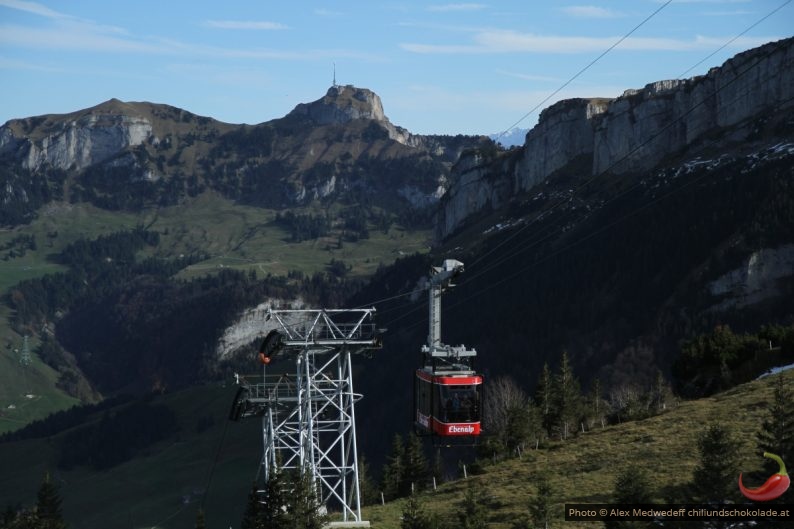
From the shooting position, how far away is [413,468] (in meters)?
105

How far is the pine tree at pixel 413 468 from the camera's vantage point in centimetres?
10362

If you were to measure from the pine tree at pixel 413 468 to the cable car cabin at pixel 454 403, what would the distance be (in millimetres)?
45444

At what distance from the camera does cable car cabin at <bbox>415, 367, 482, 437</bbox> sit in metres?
57.7

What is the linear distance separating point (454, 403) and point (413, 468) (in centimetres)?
4880

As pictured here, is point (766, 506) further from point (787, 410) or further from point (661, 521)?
point (787, 410)

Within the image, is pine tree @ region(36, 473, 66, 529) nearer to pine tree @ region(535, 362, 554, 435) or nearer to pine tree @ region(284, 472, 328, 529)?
pine tree @ region(284, 472, 328, 529)

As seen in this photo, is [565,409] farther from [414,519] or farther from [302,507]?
[414,519]

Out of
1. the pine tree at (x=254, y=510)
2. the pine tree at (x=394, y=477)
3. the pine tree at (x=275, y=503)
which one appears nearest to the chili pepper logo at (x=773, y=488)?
the pine tree at (x=275, y=503)

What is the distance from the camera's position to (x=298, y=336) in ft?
217

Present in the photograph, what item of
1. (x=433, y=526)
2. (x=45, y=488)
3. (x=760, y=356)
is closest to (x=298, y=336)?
(x=433, y=526)

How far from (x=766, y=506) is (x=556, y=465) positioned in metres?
24.8

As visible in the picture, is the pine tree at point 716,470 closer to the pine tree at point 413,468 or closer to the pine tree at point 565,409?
the pine tree at point 565,409

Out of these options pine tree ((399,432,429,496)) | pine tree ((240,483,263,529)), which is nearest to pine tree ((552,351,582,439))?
pine tree ((399,432,429,496))

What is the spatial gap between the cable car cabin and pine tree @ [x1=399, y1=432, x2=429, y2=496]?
45444 millimetres
